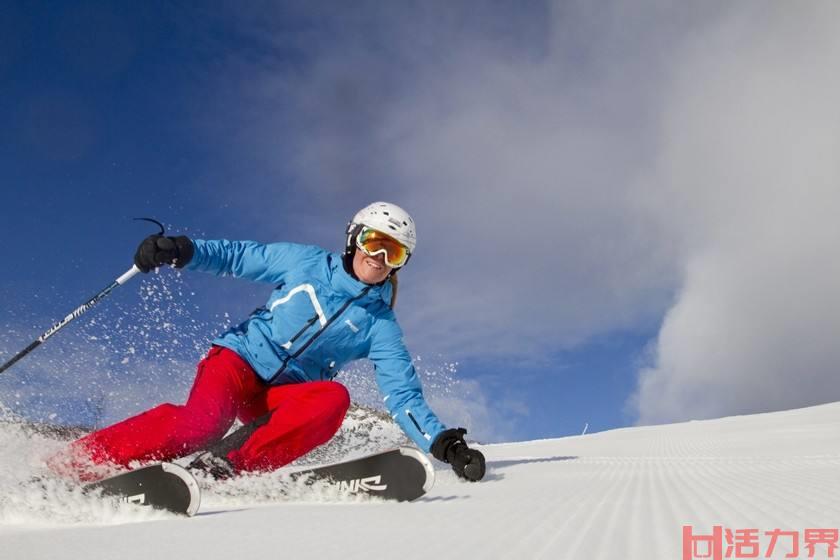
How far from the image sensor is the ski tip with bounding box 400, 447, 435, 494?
2773mm

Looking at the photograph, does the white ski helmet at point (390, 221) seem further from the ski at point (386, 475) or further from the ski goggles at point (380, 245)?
the ski at point (386, 475)

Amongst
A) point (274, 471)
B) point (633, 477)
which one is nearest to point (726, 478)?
point (633, 477)

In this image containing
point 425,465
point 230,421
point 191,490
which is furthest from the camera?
point 230,421

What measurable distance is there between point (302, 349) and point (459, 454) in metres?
1.40

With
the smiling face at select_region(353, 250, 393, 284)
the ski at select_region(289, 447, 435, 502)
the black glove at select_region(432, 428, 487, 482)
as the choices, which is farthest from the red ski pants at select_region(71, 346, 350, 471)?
the smiling face at select_region(353, 250, 393, 284)

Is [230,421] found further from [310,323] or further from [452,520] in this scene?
[452,520]

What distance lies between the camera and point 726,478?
9.34ft

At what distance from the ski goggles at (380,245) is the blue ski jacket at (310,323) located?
0.22m

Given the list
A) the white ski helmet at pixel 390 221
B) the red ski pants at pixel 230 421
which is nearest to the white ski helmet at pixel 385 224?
the white ski helmet at pixel 390 221

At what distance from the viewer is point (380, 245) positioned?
14.0 ft

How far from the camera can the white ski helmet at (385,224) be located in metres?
4.30

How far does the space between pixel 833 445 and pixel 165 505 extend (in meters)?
5.51

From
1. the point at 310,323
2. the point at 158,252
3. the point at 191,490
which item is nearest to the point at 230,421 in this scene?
the point at 310,323

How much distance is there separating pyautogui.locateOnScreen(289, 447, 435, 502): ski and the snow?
0.08 meters
